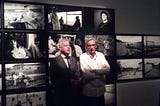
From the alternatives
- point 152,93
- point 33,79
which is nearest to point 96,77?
point 33,79

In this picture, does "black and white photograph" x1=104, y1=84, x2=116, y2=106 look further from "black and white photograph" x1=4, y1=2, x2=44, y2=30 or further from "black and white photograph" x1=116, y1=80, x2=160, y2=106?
"black and white photograph" x1=4, y1=2, x2=44, y2=30

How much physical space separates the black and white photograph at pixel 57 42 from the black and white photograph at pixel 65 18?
77 millimetres

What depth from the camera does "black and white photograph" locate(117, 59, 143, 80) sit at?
3391 mm

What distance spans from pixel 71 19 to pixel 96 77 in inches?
28.9

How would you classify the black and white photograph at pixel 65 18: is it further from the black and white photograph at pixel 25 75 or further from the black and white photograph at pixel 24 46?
the black and white photograph at pixel 25 75

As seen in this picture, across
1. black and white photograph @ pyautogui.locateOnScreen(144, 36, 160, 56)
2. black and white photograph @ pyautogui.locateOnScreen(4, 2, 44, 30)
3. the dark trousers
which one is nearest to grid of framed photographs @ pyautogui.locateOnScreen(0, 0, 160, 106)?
black and white photograph @ pyautogui.locateOnScreen(4, 2, 44, 30)

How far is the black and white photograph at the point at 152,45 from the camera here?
3617mm

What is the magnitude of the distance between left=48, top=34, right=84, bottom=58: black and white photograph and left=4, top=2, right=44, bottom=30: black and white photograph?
183mm

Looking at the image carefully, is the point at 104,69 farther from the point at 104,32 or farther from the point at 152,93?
the point at 152,93

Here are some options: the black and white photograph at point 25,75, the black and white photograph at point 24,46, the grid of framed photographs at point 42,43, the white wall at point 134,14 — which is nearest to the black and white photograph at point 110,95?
the grid of framed photographs at point 42,43

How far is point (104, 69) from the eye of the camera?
3.21 metres

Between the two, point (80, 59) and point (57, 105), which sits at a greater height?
point (80, 59)

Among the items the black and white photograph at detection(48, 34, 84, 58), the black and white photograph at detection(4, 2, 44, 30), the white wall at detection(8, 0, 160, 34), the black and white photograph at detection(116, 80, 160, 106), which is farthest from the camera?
the black and white photograph at detection(116, 80, 160, 106)

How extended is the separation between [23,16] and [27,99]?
0.85 metres
